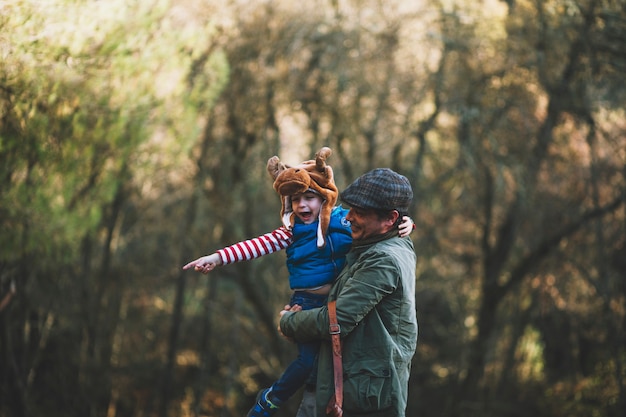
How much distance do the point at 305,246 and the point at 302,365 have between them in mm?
474

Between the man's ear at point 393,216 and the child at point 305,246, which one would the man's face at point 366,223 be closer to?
the man's ear at point 393,216

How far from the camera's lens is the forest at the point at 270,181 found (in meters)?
6.86

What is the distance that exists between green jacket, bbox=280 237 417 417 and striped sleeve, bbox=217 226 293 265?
30 cm

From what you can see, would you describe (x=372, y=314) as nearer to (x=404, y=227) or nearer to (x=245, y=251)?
(x=404, y=227)

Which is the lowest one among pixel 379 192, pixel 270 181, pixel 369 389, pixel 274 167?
pixel 369 389

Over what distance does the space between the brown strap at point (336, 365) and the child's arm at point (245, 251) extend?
402 millimetres

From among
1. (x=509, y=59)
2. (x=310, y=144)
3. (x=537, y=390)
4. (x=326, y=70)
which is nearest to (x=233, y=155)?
(x=310, y=144)

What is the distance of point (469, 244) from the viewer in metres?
13.5

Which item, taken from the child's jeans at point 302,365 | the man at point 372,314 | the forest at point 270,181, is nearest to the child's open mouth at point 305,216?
the man at point 372,314

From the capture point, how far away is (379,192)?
2934 mm

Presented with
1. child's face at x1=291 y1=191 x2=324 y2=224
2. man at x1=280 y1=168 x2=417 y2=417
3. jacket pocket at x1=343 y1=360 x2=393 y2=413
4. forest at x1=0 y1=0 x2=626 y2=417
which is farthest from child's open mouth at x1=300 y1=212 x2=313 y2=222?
forest at x1=0 y1=0 x2=626 y2=417

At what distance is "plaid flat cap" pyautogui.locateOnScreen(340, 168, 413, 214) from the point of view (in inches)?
115

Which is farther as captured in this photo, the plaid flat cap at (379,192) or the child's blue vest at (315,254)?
the child's blue vest at (315,254)

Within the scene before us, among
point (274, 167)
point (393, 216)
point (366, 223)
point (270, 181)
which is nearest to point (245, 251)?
point (274, 167)
